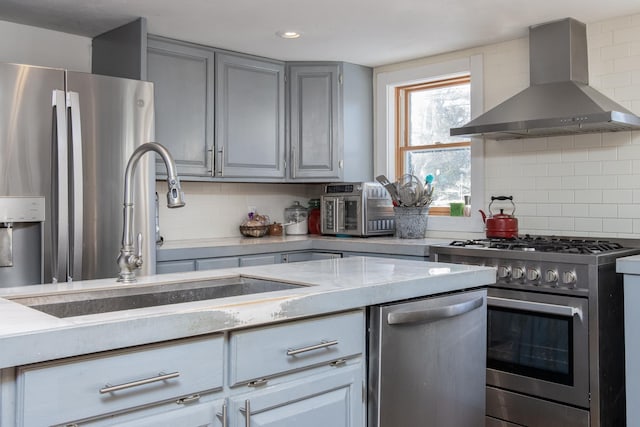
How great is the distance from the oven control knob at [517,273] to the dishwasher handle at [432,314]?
39.9 inches

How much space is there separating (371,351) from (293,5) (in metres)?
2.14

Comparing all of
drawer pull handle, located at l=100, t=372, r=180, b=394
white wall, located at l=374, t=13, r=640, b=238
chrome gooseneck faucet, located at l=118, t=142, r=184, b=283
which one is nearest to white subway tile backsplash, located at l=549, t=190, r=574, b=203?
white wall, located at l=374, t=13, r=640, b=238

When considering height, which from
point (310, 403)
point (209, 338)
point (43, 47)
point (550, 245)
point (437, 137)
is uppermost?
point (43, 47)

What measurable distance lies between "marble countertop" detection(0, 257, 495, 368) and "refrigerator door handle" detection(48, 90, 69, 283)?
3.61 ft

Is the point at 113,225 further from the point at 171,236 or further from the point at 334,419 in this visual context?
the point at 334,419

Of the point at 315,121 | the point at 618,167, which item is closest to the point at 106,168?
the point at 315,121

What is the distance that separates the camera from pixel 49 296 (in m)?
1.68

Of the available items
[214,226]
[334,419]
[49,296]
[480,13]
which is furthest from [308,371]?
[214,226]

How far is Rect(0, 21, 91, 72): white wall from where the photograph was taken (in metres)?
3.52

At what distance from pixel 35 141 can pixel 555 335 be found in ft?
8.76

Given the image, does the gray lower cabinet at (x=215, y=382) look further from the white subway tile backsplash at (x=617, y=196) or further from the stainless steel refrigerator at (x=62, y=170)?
the white subway tile backsplash at (x=617, y=196)

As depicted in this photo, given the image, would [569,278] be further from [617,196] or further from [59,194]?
[59,194]

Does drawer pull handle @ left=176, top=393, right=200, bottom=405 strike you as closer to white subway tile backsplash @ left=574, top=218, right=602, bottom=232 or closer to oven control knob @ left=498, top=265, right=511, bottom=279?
oven control knob @ left=498, top=265, right=511, bottom=279

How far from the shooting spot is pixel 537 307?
2.93 meters
